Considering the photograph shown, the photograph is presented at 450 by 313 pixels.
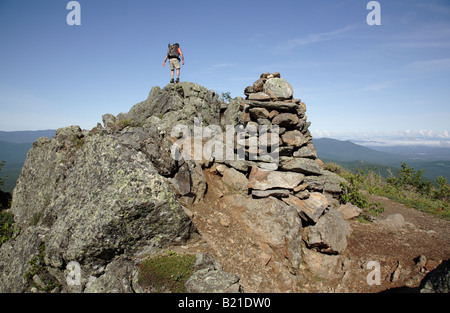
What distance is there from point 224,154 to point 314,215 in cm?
726

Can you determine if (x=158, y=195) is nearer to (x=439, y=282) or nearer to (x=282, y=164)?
(x=282, y=164)

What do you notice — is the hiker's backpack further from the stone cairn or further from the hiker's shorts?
the stone cairn

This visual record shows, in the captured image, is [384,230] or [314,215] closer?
[314,215]

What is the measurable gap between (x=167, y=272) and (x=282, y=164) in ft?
33.3

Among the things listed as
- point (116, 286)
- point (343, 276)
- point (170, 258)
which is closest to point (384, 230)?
point (343, 276)

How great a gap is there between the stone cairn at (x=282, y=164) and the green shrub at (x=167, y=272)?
630cm

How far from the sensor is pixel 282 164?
1573 cm

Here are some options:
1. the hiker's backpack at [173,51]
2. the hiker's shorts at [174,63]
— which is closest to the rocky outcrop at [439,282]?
the hiker's backpack at [173,51]

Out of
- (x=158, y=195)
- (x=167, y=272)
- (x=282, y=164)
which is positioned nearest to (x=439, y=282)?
(x=167, y=272)

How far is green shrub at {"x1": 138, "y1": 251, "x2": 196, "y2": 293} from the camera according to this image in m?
8.43

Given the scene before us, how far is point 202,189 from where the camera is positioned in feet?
46.3

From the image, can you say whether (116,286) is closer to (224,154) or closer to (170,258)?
(170,258)

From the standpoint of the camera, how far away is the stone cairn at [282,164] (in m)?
14.4

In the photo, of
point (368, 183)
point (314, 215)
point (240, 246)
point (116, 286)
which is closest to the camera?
Result: point (116, 286)
